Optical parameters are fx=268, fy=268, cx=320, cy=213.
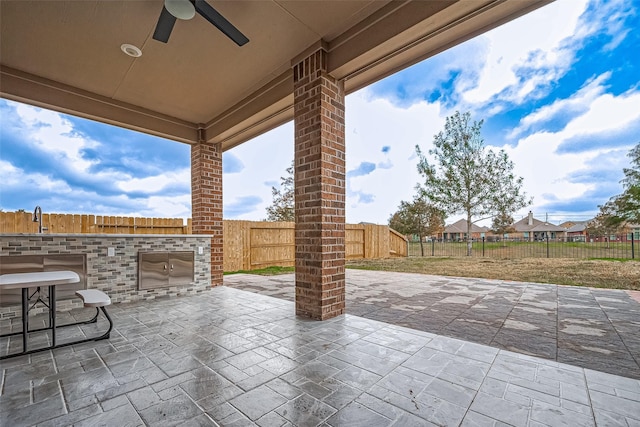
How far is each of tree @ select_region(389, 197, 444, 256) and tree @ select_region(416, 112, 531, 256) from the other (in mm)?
1272

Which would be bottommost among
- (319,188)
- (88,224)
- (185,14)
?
(88,224)

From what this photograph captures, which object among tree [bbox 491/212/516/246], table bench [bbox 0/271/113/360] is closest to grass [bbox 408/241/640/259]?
tree [bbox 491/212/516/246]

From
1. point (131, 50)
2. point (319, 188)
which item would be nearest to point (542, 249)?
point (319, 188)

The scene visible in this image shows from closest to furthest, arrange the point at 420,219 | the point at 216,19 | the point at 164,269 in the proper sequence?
1. the point at 216,19
2. the point at 164,269
3. the point at 420,219

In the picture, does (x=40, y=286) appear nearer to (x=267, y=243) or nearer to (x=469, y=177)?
(x=267, y=243)

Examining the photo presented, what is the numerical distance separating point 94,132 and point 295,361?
659cm

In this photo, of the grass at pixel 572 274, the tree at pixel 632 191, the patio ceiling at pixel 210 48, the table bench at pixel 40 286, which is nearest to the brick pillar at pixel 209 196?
the patio ceiling at pixel 210 48

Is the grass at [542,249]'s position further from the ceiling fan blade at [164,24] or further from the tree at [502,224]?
the ceiling fan blade at [164,24]

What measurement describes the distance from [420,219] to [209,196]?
12970 millimetres

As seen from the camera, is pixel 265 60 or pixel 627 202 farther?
pixel 627 202

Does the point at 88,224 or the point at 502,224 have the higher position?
the point at 88,224

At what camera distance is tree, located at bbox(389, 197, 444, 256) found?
1437 cm

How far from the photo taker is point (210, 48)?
3131 mm

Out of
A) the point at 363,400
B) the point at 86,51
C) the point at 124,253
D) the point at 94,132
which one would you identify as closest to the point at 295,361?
the point at 363,400
